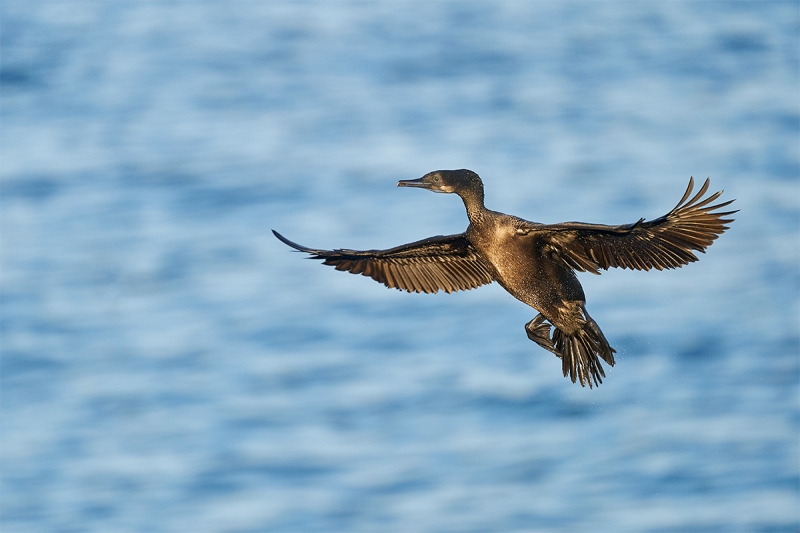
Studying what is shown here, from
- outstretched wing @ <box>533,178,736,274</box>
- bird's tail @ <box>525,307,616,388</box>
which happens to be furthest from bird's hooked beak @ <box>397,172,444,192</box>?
bird's tail @ <box>525,307,616,388</box>

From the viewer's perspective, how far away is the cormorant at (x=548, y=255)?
27.7ft

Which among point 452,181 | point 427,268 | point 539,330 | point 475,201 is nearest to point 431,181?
point 452,181

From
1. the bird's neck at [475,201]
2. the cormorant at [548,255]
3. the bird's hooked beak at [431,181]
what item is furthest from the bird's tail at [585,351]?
the bird's hooked beak at [431,181]

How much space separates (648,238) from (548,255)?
Answer: 64cm

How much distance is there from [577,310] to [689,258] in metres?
0.84

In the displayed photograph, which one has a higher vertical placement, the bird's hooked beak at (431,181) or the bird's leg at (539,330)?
the bird's hooked beak at (431,181)

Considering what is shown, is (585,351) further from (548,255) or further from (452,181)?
(452,181)

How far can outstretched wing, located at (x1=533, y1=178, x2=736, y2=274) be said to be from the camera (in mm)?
8359

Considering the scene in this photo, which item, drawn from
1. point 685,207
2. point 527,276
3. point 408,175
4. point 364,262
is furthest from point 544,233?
point 408,175

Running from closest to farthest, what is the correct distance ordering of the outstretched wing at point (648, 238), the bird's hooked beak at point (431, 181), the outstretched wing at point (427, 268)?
the outstretched wing at point (648, 238), the bird's hooked beak at point (431, 181), the outstretched wing at point (427, 268)

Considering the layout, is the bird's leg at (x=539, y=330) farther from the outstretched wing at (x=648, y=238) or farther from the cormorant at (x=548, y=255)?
the outstretched wing at (x=648, y=238)

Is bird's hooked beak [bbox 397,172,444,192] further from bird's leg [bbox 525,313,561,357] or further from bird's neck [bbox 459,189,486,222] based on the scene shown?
bird's leg [bbox 525,313,561,357]

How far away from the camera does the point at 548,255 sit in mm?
8836

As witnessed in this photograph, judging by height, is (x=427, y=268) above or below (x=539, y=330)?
above
